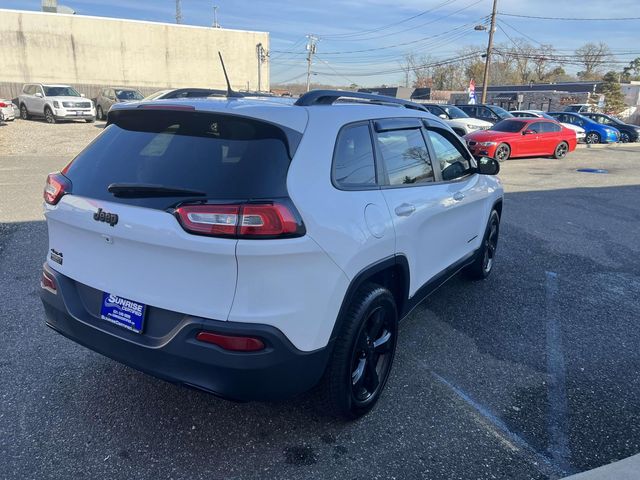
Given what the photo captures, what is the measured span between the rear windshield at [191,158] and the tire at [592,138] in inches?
1060

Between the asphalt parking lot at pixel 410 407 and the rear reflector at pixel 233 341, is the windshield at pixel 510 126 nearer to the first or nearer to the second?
the asphalt parking lot at pixel 410 407

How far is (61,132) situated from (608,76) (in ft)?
206

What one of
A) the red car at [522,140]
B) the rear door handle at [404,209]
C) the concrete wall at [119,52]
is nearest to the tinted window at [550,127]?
the red car at [522,140]

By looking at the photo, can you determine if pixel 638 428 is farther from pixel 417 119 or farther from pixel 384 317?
pixel 417 119

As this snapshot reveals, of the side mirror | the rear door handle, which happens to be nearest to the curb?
the rear door handle

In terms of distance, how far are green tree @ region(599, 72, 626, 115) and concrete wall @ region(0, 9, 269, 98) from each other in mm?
37146

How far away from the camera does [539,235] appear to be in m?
7.43

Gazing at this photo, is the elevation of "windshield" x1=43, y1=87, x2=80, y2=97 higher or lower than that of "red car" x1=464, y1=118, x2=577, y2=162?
higher

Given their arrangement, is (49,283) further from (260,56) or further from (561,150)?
(260,56)

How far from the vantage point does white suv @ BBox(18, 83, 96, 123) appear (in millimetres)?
22391

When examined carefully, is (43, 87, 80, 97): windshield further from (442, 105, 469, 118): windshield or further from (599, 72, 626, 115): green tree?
(599, 72, 626, 115): green tree

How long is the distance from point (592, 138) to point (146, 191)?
27661 millimetres

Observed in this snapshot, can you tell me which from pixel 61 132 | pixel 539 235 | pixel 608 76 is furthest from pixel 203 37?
pixel 608 76

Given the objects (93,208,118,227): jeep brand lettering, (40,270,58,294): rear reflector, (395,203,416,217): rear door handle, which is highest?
(93,208,118,227): jeep brand lettering
